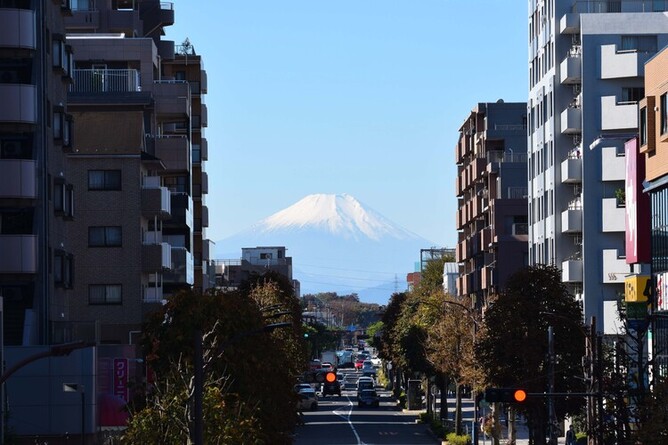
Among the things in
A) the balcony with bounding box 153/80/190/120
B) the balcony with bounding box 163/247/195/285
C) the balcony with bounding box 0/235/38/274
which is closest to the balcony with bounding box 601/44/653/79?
the balcony with bounding box 153/80/190/120

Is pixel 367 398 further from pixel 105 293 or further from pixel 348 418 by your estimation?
pixel 105 293

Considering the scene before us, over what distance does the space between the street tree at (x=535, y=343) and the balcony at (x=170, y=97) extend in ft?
88.3

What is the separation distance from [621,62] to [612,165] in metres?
5.66

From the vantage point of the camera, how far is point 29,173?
57.3m

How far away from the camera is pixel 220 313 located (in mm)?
52469

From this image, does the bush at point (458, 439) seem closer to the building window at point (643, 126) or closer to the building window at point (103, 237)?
the building window at point (103, 237)

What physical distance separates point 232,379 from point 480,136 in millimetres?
96248

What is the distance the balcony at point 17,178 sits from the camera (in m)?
56.8

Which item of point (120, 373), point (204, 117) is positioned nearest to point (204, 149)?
point (204, 117)

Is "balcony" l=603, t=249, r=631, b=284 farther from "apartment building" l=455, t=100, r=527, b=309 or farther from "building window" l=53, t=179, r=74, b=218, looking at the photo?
"building window" l=53, t=179, r=74, b=218

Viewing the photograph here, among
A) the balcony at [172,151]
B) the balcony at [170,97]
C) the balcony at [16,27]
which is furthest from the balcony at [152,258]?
the balcony at [16,27]

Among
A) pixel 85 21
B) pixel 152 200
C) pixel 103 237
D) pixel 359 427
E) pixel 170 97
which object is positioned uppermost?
pixel 85 21

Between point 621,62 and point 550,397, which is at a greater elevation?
point 621,62

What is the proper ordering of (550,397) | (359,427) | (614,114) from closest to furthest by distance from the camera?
(550,397), (614,114), (359,427)
